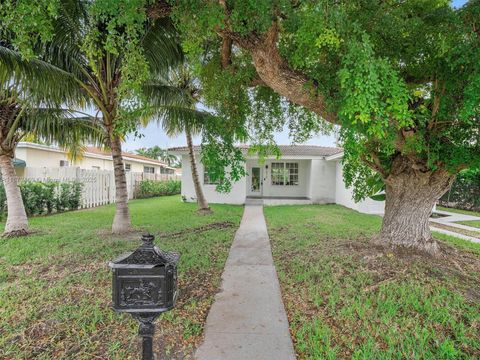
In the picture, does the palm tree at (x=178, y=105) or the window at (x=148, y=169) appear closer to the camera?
the palm tree at (x=178, y=105)

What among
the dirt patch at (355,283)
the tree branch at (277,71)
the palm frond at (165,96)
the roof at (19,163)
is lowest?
the dirt patch at (355,283)

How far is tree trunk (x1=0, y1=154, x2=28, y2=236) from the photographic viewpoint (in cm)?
764

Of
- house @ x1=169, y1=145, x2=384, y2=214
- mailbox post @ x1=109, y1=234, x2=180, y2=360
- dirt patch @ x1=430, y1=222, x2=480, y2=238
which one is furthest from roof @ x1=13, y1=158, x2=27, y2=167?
dirt patch @ x1=430, y1=222, x2=480, y2=238

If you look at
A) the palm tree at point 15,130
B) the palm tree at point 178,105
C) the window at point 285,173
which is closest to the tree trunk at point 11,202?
the palm tree at point 15,130

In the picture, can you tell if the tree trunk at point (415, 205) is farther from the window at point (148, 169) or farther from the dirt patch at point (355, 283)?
the window at point (148, 169)

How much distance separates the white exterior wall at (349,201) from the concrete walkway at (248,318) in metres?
7.24

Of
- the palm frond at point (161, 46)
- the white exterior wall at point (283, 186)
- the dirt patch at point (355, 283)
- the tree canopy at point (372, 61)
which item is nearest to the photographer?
the dirt patch at point (355, 283)

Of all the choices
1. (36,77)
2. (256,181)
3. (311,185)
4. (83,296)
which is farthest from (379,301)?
(256,181)

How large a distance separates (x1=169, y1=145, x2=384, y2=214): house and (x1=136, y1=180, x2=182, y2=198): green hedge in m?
5.79

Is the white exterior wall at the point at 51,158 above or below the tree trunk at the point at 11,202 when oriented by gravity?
above

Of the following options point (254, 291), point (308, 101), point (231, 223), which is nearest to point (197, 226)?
point (231, 223)

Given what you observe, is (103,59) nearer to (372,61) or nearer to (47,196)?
(372,61)

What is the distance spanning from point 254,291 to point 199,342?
1.46 m

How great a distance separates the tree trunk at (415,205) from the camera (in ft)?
17.9
